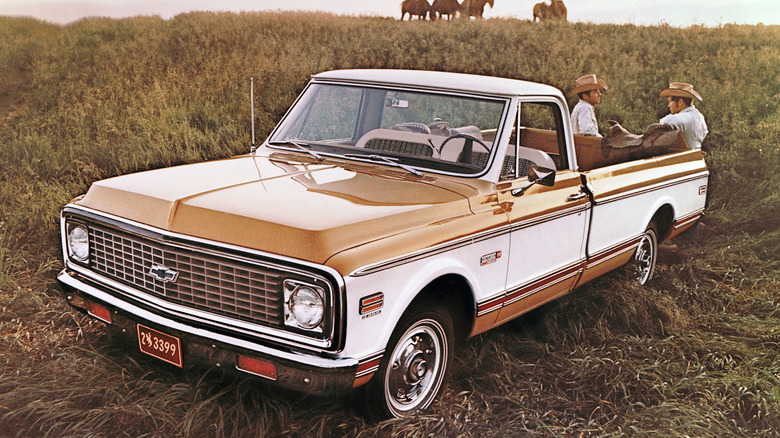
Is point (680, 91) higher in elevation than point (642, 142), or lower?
higher

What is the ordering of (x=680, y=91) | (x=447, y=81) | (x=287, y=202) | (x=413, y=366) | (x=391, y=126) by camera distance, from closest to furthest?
(x=287, y=202), (x=413, y=366), (x=447, y=81), (x=391, y=126), (x=680, y=91)

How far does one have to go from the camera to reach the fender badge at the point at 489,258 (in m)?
3.51

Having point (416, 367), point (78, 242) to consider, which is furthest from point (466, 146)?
point (78, 242)

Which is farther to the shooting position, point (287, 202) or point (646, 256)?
point (646, 256)

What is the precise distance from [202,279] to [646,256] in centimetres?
398

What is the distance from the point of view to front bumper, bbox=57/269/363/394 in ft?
9.01

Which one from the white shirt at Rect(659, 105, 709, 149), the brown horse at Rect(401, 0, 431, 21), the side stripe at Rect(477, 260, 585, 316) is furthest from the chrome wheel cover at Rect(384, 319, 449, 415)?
the brown horse at Rect(401, 0, 431, 21)

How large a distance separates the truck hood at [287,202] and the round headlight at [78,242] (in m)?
0.15

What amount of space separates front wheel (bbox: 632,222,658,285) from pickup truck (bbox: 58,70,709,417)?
0.74 m

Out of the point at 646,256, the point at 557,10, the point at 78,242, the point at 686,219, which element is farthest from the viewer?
the point at 557,10

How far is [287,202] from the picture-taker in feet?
10.3

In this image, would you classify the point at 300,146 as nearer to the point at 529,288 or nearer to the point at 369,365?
the point at 529,288

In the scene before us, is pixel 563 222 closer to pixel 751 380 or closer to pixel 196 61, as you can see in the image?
pixel 751 380

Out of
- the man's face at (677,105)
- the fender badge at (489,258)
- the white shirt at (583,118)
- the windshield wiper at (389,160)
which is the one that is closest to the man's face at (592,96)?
the white shirt at (583,118)
